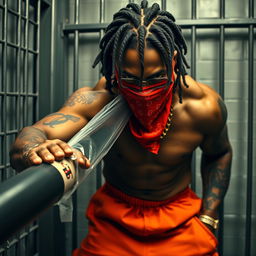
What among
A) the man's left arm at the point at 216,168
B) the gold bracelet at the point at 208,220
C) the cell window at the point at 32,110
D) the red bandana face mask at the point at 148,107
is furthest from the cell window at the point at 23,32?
the gold bracelet at the point at 208,220

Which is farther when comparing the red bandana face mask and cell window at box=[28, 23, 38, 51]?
cell window at box=[28, 23, 38, 51]

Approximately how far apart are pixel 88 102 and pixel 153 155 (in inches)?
13.6

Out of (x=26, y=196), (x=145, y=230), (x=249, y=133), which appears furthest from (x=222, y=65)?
(x=26, y=196)

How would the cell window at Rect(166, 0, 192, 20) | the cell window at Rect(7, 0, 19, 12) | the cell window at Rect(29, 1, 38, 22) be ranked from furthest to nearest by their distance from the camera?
the cell window at Rect(166, 0, 192, 20), the cell window at Rect(29, 1, 38, 22), the cell window at Rect(7, 0, 19, 12)

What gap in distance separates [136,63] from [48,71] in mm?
964

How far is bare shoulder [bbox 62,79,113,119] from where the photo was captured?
1.28 m

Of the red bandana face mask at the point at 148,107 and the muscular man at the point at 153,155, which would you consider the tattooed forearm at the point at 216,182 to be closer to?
the muscular man at the point at 153,155

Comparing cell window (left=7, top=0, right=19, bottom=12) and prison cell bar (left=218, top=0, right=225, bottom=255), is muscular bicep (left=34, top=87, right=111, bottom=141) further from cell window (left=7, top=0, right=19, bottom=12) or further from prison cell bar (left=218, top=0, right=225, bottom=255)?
prison cell bar (left=218, top=0, right=225, bottom=255)

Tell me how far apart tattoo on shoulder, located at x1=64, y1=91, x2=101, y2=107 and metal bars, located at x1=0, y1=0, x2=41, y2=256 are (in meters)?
0.35

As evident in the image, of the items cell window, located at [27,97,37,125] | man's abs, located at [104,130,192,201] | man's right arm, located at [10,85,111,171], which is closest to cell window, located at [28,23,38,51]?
cell window, located at [27,97,37,125]

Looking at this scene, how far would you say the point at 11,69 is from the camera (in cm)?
166

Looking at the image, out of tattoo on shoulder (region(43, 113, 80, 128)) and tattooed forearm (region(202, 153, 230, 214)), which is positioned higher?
tattoo on shoulder (region(43, 113, 80, 128))

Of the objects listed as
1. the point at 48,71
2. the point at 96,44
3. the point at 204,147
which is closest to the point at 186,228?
the point at 204,147

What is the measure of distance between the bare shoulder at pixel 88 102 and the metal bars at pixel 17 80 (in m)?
0.36
